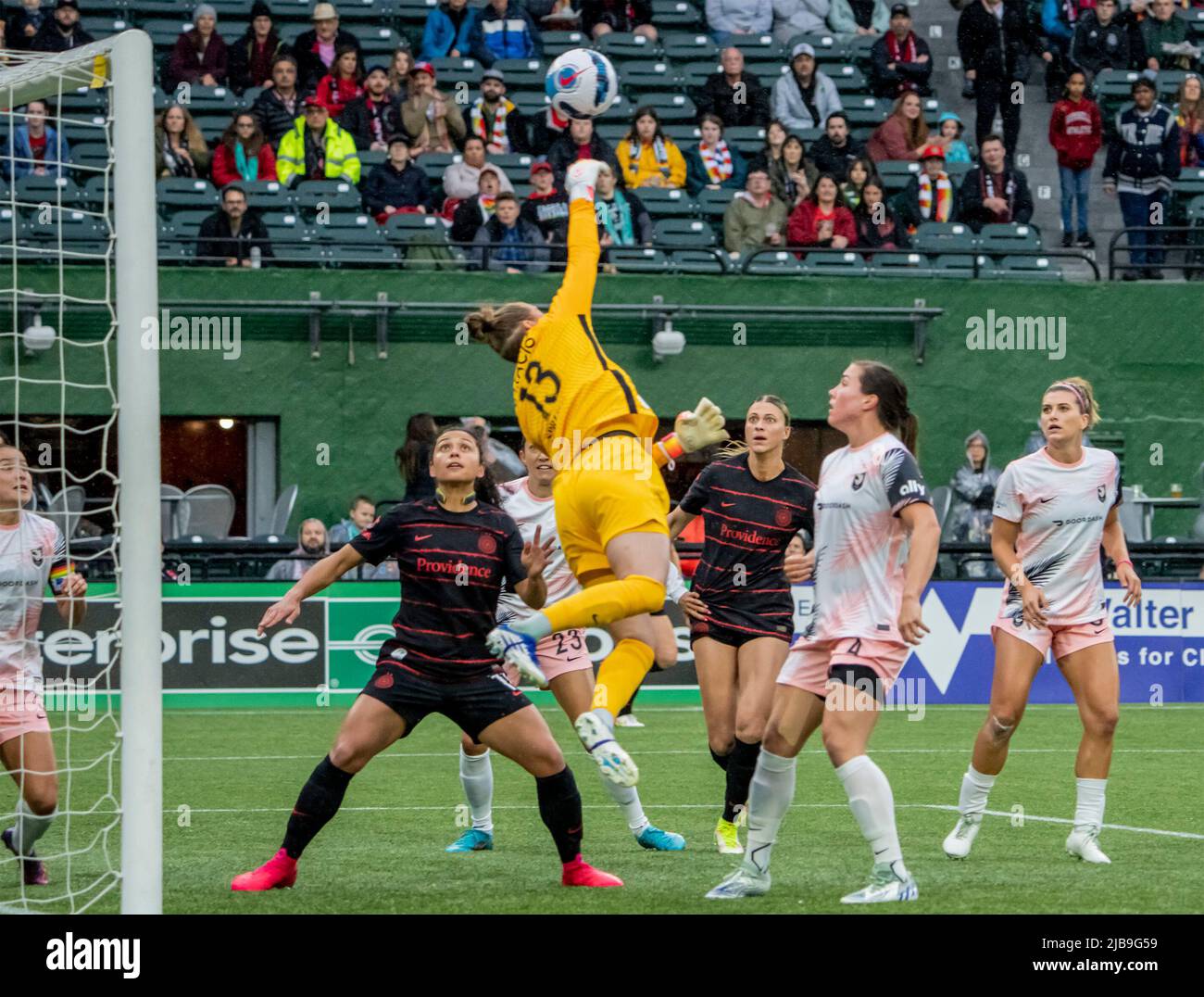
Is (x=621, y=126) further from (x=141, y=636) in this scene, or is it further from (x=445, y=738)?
(x=141, y=636)

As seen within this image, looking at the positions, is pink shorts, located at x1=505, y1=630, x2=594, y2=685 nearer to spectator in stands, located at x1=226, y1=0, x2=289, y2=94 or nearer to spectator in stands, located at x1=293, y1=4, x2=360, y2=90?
spectator in stands, located at x1=226, y1=0, x2=289, y2=94

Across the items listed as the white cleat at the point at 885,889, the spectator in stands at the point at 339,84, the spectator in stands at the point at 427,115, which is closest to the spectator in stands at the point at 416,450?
the white cleat at the point at 885,889

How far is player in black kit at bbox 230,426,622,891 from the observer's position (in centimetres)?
698

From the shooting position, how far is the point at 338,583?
16.3m

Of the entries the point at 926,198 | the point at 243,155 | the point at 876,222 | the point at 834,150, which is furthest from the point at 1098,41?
the point at 243,155

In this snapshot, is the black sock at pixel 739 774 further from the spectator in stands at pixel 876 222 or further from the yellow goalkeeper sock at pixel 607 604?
the spectator in stands at pixel 876 222

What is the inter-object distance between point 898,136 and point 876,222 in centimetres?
162

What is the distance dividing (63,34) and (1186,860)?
52.0 ft

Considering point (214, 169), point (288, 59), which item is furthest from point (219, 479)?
point (288, 59)

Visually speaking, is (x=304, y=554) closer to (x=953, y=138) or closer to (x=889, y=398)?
(x=953, y=138)

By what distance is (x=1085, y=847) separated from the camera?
808cm

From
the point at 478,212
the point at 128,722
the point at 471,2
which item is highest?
the point at 471,2

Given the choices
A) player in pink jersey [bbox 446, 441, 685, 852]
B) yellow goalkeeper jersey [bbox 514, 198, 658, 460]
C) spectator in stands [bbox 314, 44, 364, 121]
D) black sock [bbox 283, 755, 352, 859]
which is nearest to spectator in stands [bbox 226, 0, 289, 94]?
spectator in stands [bbox 314, 44, 364, 121]

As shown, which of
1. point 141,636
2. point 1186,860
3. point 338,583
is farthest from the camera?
point 338,583
